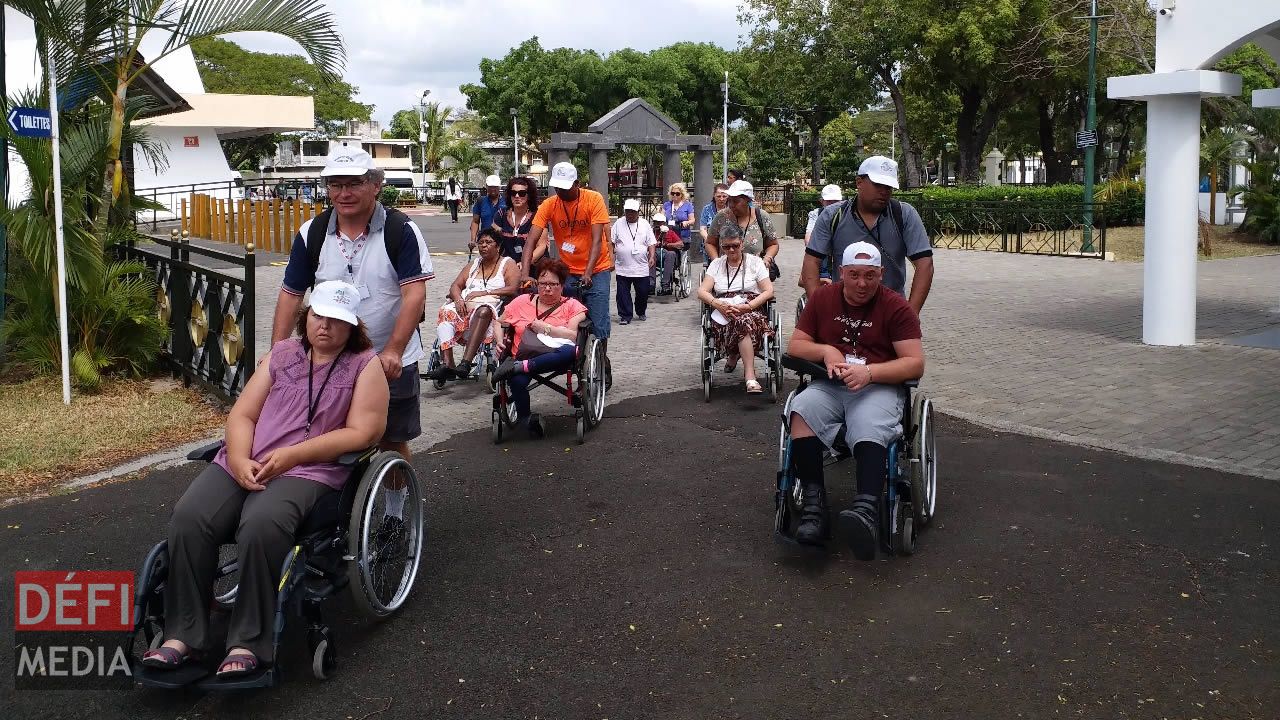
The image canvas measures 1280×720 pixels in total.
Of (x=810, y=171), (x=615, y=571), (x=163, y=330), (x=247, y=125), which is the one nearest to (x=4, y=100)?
(x=163, y=330)

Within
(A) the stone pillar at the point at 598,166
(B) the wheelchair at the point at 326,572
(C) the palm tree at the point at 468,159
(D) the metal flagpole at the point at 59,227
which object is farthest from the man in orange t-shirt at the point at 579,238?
(C) the palm tree at the point at 468,159

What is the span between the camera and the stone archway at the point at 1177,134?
11195 mm

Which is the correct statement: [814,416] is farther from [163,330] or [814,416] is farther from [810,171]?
[810,171]

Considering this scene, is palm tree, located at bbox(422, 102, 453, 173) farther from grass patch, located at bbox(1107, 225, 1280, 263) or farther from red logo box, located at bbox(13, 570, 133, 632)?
red logo box, located at bbox(13, 570, 133, 632)

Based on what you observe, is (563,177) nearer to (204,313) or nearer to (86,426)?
(204,313)

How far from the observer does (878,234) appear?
6742 mm

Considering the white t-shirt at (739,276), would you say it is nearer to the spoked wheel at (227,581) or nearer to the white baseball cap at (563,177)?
the white baseball cap at (563,177)

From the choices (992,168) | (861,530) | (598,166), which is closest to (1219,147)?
(598,166)

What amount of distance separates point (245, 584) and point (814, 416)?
2651 mm

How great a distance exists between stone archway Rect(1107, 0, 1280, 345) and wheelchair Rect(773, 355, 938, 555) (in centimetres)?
695

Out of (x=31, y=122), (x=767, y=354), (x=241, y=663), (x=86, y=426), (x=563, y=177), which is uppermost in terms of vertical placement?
(x=31, y=122)

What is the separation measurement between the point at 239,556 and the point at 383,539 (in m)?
0.89

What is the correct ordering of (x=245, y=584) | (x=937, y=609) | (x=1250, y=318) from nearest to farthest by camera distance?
(x=245, y=584)
(x=937, y=609)
(x=1250, y=318)

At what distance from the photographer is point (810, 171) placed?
6397 centimetres
